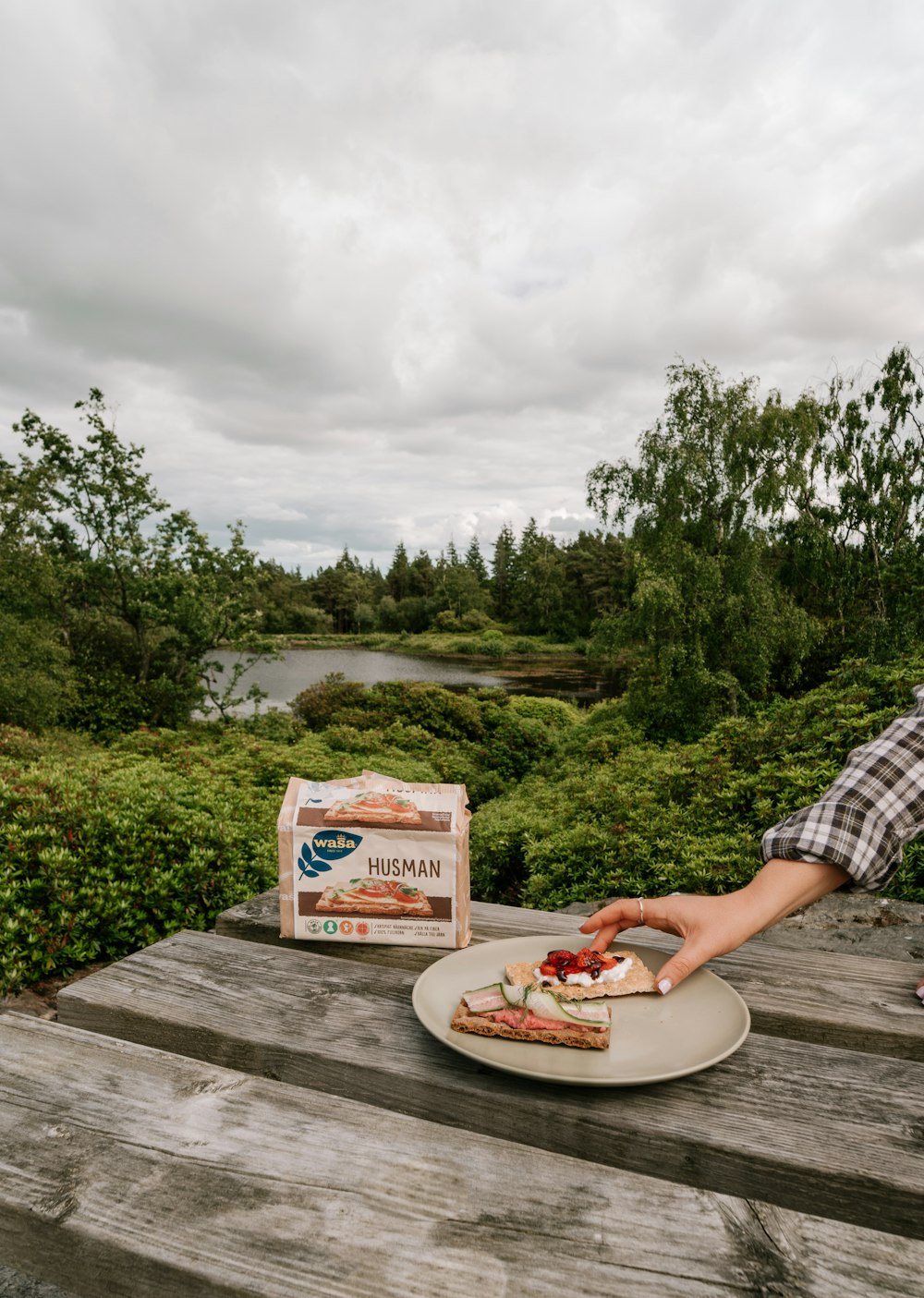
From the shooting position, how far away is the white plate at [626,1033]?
41.1 inches

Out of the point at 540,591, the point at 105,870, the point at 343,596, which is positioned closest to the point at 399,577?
the point at 343,596

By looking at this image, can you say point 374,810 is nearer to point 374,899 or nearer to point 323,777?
point 374,899

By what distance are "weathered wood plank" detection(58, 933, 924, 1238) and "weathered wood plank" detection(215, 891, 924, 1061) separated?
101 millimetres

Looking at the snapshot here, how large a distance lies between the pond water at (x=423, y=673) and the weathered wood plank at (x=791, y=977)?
50.3ft

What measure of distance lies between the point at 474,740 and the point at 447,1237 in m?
12.4

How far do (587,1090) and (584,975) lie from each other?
10.0 inches

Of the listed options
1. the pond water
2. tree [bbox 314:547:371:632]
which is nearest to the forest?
the pond water

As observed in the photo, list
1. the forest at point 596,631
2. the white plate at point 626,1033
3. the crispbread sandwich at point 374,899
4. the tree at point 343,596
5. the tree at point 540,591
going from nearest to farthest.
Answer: the white plate at point 626,1033 → the crispbread sandwich at point 374,899 → the forest at point 596,631 → the tree at point 540,591 → the tree at point 343,596

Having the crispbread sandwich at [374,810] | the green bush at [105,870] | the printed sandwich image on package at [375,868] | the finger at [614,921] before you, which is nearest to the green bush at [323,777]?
the green bush at [105,870]

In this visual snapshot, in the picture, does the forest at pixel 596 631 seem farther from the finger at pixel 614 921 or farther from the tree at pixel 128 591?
the finger at pixel 614 921

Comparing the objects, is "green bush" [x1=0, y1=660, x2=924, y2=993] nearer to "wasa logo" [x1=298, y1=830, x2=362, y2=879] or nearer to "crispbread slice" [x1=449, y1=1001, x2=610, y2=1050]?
"wasa logo" [x1=298, y1=830, x2=362, y2=879]

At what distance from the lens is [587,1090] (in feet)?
3.44

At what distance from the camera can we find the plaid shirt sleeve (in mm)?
1271

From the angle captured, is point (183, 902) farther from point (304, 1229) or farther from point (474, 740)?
point (474, 740)
